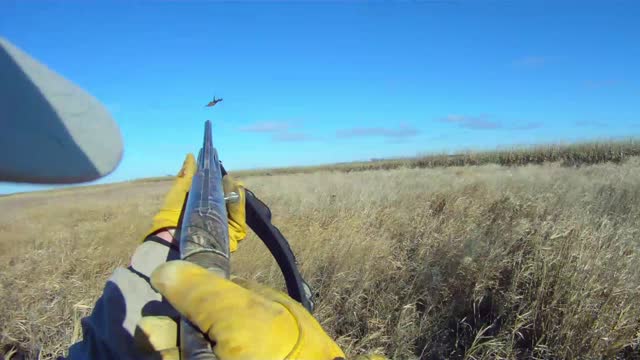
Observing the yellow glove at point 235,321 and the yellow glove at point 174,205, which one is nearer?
the yellow glove at point 235,321

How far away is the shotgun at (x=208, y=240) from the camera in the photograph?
0.83 meters

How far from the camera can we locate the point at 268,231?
2121mm

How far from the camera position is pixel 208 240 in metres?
1.19

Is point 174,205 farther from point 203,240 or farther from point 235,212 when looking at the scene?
point 203,240

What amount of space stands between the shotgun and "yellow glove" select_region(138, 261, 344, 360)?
0.03 metres

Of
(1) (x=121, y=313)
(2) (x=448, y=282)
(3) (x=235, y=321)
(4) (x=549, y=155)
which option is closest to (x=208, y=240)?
(3) (x=235, y=321)

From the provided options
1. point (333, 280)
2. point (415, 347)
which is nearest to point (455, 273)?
point (415, 347)

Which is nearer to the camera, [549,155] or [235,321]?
[235,321]

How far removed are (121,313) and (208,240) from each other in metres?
0.69

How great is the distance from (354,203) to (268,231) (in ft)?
12.7

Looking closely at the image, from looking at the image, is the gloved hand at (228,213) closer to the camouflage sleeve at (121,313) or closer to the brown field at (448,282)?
the camouflage sleeve at (121,313)

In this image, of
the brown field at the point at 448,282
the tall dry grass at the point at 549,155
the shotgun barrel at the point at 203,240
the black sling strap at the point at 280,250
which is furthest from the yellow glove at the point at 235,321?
the tall dry grass at the point at 549,155

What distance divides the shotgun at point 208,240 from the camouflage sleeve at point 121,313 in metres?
0.41

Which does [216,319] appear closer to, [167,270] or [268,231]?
[167,270]
